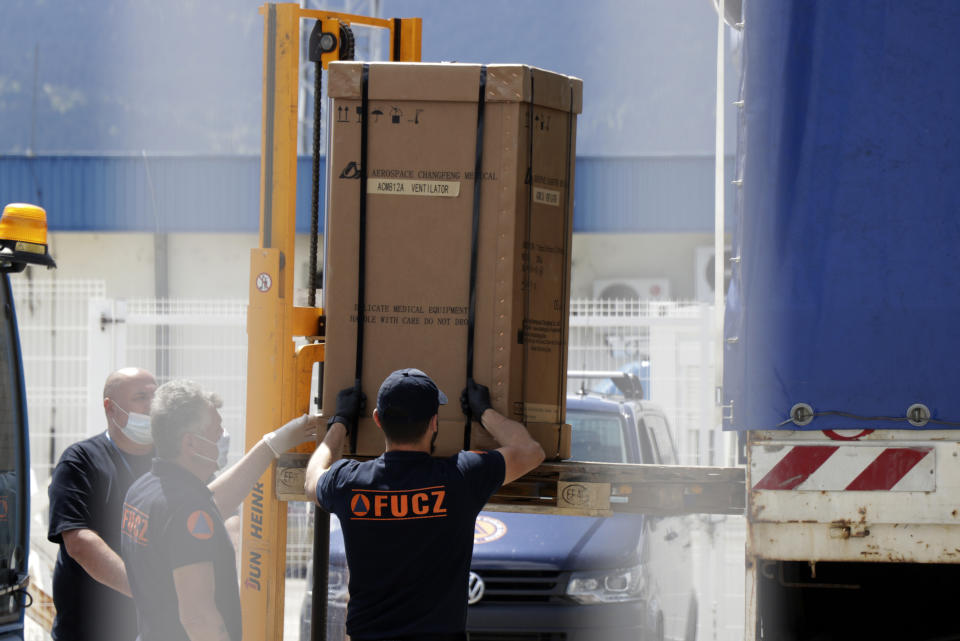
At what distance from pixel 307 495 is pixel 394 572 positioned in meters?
0.50

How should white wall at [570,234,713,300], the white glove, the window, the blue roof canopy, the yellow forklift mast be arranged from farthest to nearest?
white wall at [570,234,713,300], the blue roof canopy, the window, the yellow forklift mast, the white glove

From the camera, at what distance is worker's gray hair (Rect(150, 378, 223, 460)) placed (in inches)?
140

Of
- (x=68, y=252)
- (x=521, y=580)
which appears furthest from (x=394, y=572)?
(x=68, y=252)

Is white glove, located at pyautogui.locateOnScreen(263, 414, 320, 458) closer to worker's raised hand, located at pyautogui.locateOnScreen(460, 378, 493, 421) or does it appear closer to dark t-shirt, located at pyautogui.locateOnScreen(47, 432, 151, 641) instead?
worker's raised hand, located at pyautogui.locateOnScreen(460, 378, 493, 421)

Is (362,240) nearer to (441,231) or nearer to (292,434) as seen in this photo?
(441,231)

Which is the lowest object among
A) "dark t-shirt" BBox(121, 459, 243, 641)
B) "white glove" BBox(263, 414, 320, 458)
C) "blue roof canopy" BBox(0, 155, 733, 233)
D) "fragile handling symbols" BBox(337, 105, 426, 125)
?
"dark t-shirt" BBox(121, 459, 243, 641)

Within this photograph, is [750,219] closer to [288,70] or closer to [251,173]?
[288,70]

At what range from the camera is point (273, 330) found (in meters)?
4.24

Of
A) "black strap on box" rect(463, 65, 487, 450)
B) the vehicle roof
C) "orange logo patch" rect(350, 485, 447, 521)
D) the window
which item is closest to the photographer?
"orange logo patch" rect(350, 485, 447, 521)

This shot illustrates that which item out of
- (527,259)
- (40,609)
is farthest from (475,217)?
(40,609)

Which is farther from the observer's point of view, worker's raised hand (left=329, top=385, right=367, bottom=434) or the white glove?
the white glove

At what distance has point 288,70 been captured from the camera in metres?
4.21

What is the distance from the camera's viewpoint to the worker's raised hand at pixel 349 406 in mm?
3662

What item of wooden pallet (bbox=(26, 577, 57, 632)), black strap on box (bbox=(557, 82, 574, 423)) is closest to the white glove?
black strap on box (bbox=(557, 82, 574, 423))
